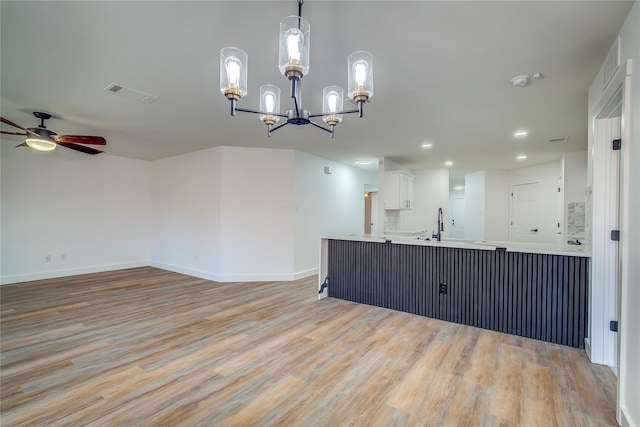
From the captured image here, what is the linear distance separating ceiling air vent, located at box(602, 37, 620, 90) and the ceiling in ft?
0.19

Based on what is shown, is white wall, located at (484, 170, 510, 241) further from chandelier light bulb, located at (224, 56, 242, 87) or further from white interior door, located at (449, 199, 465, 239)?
chandelier light bulb, located at (224, 56, 242, 87)

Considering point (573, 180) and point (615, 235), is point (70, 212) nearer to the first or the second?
point (615, 235)

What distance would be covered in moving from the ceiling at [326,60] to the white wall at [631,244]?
11.3 inches

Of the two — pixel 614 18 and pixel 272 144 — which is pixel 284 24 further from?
pixel 272 144

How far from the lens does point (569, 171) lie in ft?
17.7

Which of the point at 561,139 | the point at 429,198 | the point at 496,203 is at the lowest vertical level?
the point at 496,203

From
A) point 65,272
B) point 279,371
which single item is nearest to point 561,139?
point 279,371

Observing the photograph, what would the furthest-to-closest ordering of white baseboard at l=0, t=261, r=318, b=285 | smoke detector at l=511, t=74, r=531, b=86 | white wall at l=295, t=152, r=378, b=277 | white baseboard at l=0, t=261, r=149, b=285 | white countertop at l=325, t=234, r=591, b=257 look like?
white wall at l=295, t=152, r=378, b=277, white baseboard at l=0, t=261, r=318, b=285, white baseboard at l=0, t=261, r=149, b=285, white countertop at l=325, t=234, r=591, b=257, smoke detector at l=511, t=74, r=531, b=86

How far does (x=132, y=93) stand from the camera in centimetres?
301

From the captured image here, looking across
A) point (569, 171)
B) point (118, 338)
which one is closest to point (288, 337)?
point (118, 338)

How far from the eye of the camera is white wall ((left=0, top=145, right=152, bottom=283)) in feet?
16.8

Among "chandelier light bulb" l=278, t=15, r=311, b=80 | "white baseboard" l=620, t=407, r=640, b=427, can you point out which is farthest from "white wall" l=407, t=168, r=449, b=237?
"chandelier light bulb" l=278, t=15, r=311, b=80

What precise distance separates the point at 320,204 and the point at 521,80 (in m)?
4.18

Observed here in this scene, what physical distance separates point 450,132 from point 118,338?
487 centimetres
